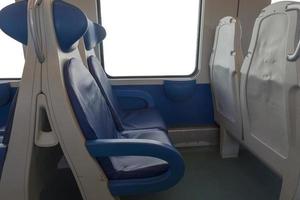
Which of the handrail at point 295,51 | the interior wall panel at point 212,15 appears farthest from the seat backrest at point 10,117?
the interior wall panel at point 212,15

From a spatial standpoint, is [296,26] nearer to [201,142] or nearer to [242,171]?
[242,171]

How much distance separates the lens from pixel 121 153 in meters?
1.13

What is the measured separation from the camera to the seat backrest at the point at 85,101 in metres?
1.11

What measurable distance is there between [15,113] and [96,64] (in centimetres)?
86

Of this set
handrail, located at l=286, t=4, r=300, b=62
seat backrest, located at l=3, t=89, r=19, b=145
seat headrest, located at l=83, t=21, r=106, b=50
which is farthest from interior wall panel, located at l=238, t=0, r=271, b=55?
seat backrest, located at l=3, t=89, r=19, b=145

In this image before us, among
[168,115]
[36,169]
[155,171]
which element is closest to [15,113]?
[36,169]

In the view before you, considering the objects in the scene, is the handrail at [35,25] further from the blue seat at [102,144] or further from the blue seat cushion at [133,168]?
the blue seat cushion at [133,168]

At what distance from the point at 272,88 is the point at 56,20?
112 centimetres

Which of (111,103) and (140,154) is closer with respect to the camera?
(140,154)

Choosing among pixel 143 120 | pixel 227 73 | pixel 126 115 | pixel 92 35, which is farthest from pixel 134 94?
pixel 227 73

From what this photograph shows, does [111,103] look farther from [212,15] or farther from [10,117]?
[212,15]

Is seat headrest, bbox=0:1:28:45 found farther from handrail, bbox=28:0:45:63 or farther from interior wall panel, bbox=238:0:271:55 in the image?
interior wall panel, bbox=238:0:271:55

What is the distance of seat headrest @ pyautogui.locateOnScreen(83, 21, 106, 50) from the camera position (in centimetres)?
163

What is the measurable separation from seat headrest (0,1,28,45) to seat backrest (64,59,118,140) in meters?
0.25
